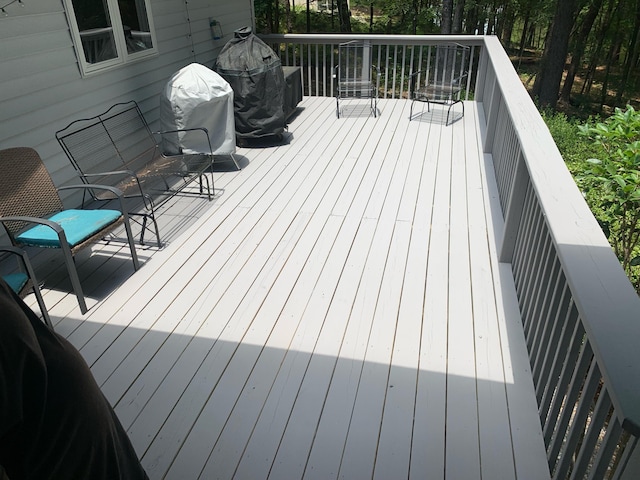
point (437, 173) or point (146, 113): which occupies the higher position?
point (146, 113)

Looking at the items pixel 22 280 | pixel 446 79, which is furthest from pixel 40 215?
pixel 446 79

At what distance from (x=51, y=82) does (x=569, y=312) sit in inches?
146

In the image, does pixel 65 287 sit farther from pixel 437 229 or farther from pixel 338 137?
pixel 338 137

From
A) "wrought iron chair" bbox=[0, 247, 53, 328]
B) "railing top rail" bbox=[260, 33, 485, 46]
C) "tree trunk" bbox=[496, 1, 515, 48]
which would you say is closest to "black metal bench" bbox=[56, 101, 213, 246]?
"wrought iron chair" bbox=[0, 247, 53, 328]

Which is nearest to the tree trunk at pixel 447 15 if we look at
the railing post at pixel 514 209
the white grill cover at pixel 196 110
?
the white grill cover at pixel 196 110

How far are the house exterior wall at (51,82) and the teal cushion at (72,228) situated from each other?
2.37 ft

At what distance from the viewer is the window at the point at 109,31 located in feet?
13.1

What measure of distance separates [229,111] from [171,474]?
350 centimetres

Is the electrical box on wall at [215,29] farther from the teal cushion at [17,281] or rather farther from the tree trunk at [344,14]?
the tree trunk at [344,14]

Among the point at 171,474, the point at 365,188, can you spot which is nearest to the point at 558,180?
the point at 171,474

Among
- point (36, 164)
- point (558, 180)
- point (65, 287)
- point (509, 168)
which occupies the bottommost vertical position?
point (65, 287)

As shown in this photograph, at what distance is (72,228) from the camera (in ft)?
9.70

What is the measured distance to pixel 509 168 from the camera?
3799 mm

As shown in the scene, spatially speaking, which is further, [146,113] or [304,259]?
[146,113]
